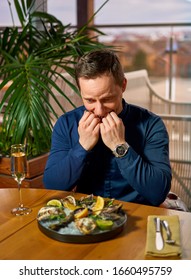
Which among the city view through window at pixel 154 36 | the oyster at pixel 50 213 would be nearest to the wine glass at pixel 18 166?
the oyster at pixel 50 213

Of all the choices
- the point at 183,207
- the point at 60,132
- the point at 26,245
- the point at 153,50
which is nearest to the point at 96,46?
the point at 60,132

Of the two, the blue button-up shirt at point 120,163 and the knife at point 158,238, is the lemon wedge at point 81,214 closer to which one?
the knife at point 158,238

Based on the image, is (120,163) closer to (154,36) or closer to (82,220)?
(82,220)

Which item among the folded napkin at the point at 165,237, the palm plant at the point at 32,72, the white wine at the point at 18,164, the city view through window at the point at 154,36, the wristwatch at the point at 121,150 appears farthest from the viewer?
the city view through window at the point at 154,36

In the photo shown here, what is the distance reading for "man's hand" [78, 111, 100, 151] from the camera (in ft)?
5.62

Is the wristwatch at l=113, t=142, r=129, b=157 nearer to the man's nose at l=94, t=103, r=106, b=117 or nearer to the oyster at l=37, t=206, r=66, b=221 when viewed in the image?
the man's nose at l=94, t=103, r=106, b=117

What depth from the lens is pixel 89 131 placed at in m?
1.71

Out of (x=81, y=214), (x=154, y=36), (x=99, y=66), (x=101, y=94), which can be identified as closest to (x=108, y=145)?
(x=101, y=94)

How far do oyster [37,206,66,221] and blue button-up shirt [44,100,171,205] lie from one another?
37cm

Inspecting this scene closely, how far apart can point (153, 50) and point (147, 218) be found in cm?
284

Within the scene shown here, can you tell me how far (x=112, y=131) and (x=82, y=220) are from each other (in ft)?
1.59

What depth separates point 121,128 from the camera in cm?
170

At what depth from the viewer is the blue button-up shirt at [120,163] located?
1652 mm

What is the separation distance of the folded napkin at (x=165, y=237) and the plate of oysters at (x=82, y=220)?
87 mm
